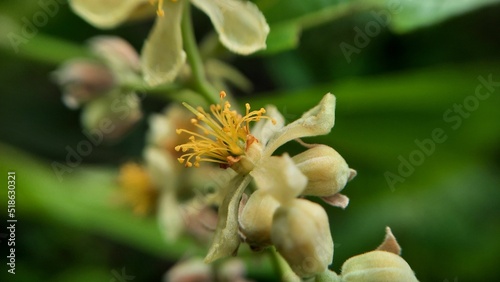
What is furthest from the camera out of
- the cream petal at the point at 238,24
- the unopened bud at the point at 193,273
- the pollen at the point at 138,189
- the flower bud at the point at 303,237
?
the pollen at the point at 138,189

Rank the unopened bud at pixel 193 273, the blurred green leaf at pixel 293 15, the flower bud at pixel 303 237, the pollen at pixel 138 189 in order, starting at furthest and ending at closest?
1. the pollen at pixel 138 189
2. the unopened bud at pixel 193 273
3. the blurred green leaf at pixel 293 15
4. the flower bud at pixel 303 237

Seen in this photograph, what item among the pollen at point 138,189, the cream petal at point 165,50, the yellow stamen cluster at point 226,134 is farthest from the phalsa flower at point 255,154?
the pollen at point 138,189

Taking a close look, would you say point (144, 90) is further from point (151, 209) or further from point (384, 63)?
point (384, 63)

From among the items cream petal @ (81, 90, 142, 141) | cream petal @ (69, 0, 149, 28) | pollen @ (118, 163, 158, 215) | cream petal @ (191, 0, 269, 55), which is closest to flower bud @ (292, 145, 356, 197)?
cream petal @ (191, 0, 269, 55)

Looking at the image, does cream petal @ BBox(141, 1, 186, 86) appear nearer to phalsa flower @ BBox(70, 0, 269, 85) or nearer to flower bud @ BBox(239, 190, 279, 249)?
phalsa flower @ BBox(70, 0, 269, 85)

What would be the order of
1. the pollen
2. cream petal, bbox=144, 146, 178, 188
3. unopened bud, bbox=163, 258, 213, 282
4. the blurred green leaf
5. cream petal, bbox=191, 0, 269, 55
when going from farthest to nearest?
1. the pollen
2. cream petal, bbox=144, 146, 178, 188
3. unopened bud, bbox=163, 258, 213, 282
4. the blurred green leaf
5. cream petal, bbox=191, 0, 269, 55

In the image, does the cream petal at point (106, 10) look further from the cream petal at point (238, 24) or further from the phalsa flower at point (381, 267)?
the phalsa flower at point (381, 267)
